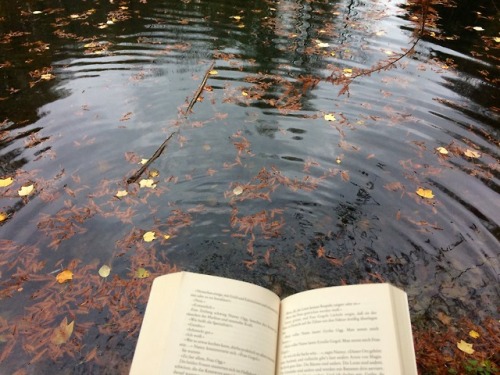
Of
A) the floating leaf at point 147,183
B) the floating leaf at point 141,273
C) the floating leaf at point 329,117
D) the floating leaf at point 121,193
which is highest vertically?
the floating leaf at point 329,117

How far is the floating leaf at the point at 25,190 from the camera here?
11.9 ft

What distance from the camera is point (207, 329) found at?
1799 mm

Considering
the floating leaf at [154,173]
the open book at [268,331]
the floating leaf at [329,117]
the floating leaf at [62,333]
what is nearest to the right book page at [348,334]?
the open book at [268,331]

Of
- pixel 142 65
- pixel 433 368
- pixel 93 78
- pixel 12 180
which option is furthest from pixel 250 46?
pixel 433 368

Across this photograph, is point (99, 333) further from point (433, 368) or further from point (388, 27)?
point (388, 27)

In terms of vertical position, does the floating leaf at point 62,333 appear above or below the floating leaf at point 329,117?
below

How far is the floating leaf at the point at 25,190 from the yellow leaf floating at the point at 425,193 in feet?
12.4

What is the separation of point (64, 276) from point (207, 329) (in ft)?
5.62

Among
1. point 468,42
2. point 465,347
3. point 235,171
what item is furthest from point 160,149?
point 468,42

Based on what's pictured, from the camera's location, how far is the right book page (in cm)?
166

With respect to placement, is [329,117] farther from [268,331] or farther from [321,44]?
[268,331]

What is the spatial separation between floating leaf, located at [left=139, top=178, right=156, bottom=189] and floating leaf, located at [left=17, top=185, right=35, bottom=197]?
103 cm

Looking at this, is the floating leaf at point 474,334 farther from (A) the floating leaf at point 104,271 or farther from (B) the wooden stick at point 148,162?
(B) the wooden stick at point 148,162

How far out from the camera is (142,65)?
18.9 feet
